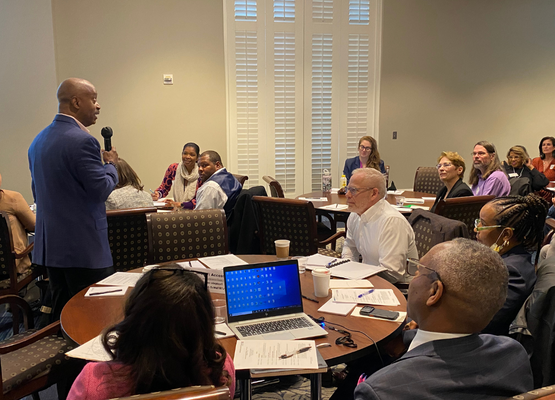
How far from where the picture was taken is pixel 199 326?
1.01m

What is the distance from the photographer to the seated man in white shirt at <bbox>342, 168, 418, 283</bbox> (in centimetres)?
251

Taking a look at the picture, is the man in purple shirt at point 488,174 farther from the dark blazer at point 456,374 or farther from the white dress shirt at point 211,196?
the dark blazer at point 456,374

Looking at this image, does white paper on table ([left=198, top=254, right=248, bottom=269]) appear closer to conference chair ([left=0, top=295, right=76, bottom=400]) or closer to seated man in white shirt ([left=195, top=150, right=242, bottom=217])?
conference chair ([left=0, top=295, right=76, bottom=400])

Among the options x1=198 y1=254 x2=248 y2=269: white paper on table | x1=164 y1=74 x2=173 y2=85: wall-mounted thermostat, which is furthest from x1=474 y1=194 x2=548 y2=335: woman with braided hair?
x1=164 y1=74 x2=173 y2=85: wall-mounted thermostat

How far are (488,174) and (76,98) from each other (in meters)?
3.74

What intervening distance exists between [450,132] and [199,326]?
7.00m

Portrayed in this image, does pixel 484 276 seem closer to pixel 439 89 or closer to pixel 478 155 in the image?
pixel 478 155

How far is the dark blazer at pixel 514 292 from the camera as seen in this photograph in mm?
1691

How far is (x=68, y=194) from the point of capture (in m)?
2.41

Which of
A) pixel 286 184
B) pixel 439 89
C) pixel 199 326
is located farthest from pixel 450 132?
pixel 199 326

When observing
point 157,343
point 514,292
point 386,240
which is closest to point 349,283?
point 386,240

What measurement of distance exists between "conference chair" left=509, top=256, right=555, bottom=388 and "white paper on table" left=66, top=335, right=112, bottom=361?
1.37 meters

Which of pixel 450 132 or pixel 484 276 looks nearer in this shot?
pixel 484 276

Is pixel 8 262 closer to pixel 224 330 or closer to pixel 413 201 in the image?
pixel 224 330
